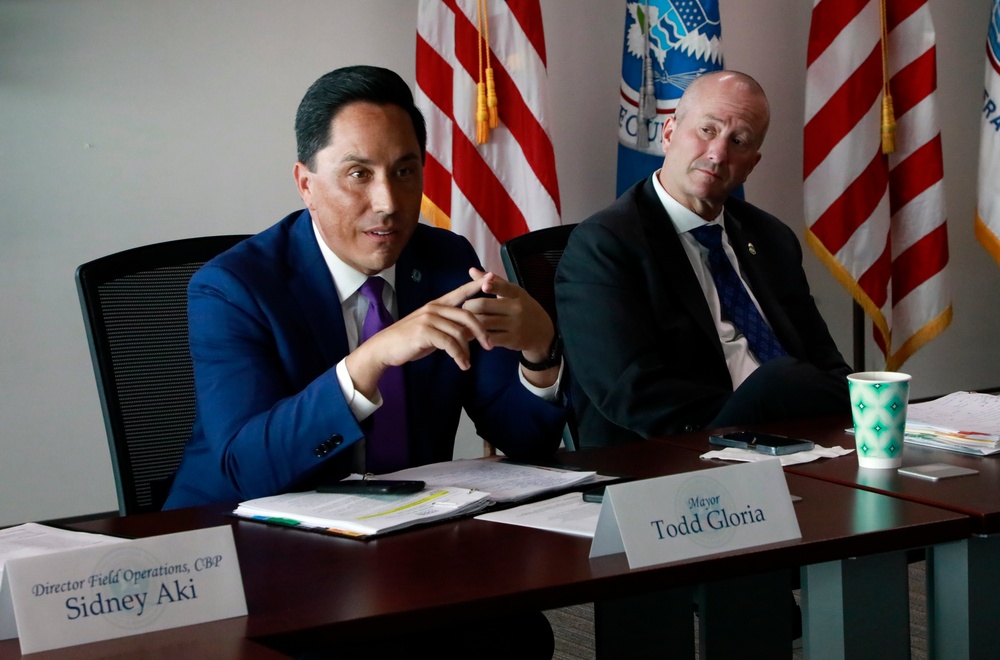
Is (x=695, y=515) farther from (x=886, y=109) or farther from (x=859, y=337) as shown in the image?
(x=859, y=337)

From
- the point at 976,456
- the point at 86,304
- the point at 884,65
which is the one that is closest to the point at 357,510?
the point at 86,304

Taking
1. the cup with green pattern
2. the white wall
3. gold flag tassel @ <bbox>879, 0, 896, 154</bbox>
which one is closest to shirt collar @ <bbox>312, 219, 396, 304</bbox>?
the cup with green pattern

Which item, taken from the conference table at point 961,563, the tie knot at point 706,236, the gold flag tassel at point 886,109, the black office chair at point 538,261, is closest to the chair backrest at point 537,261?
the black office chair at point 538,261

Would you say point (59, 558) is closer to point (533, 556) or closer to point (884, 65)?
point (533, 556)

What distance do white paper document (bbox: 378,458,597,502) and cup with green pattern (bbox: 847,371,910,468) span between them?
348 millimetres

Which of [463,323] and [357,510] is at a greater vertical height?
[463,323]

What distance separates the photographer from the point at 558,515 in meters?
1.16

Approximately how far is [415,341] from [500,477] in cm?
20

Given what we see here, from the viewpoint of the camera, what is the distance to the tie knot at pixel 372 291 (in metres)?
1.68

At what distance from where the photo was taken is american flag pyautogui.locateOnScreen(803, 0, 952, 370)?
3699 mm

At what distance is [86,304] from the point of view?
5.40 feet

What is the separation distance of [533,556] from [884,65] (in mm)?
3158

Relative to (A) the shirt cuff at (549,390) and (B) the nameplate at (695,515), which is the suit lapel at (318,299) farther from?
(B) the nameplate at (695,515)

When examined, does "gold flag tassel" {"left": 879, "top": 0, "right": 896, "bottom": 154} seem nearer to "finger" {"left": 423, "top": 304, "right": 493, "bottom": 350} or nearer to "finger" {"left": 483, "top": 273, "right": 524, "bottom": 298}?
"finger" {"left": 483, "top": 273, "right": 524, "bottom": 298}
